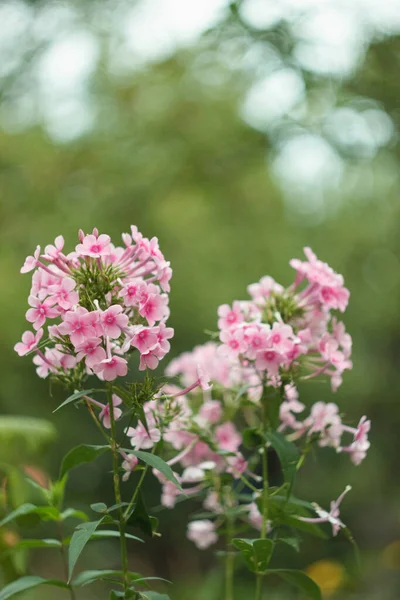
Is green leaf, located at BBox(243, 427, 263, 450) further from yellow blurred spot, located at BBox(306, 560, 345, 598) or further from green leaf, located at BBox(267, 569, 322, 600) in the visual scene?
yellow blurred spot, located at BBox(306, 560, 345, 598)

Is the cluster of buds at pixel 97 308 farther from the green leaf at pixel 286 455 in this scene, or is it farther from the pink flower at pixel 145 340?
the green leaf at pixel 286 455

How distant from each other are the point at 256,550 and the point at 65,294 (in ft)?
1.77

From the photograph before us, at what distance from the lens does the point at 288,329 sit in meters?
1.36

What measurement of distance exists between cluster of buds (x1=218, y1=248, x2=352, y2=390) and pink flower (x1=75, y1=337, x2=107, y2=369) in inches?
11.5

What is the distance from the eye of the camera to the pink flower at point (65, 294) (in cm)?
119

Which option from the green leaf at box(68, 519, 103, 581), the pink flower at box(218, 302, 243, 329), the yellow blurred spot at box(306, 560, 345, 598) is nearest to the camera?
the green leaf at box(68, 519, 103, 581)

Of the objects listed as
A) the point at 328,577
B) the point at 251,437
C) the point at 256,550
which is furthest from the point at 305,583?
the point at 328,577

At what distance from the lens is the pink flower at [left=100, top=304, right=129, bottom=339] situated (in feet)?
3.78

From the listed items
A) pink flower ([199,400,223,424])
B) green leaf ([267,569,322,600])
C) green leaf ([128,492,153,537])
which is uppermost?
pink flower ([199,400,223,424])

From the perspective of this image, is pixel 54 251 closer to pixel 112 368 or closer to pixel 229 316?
pixel 112 368

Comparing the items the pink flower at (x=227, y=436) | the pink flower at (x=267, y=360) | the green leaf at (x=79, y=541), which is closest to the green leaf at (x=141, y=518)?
the green leaf at (x=79, y=541)

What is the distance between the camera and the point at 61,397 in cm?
516

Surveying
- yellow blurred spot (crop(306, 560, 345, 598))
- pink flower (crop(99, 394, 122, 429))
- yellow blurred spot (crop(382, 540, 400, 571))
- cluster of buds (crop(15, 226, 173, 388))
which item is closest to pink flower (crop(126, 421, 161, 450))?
pink flower (crop(99, 394, 122, 429))

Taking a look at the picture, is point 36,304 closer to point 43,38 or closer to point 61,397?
point 43,38
